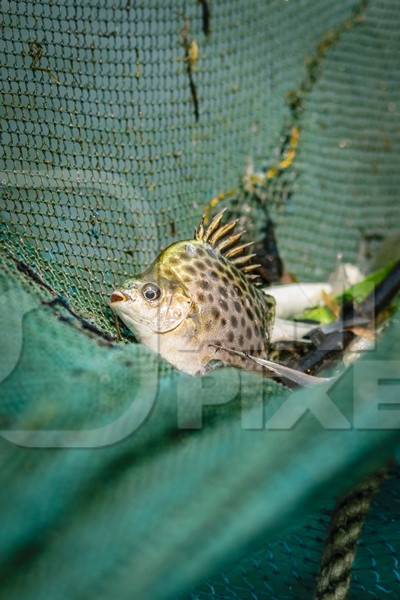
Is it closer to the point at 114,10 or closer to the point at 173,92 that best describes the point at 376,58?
the point at 173,92

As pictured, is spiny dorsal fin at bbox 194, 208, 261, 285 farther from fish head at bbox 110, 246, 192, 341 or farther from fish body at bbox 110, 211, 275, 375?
fish head at bbox 110, 246, 192, 341

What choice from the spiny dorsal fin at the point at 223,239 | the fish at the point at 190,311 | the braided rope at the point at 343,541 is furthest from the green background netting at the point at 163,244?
the spiny dorsal fin at the point at 223,239

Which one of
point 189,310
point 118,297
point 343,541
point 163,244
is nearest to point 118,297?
point 118,297

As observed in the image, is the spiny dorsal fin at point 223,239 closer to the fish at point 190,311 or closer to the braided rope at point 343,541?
the fish at point 190,311

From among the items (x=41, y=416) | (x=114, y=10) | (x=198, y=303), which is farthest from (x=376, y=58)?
(x=41, y=416)

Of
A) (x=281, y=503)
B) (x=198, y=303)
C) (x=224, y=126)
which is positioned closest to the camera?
(x=281, y=503)

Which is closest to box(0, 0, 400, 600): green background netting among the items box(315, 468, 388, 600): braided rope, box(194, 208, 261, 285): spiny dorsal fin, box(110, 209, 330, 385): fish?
box(315, 468, 388, 600): braided rope
